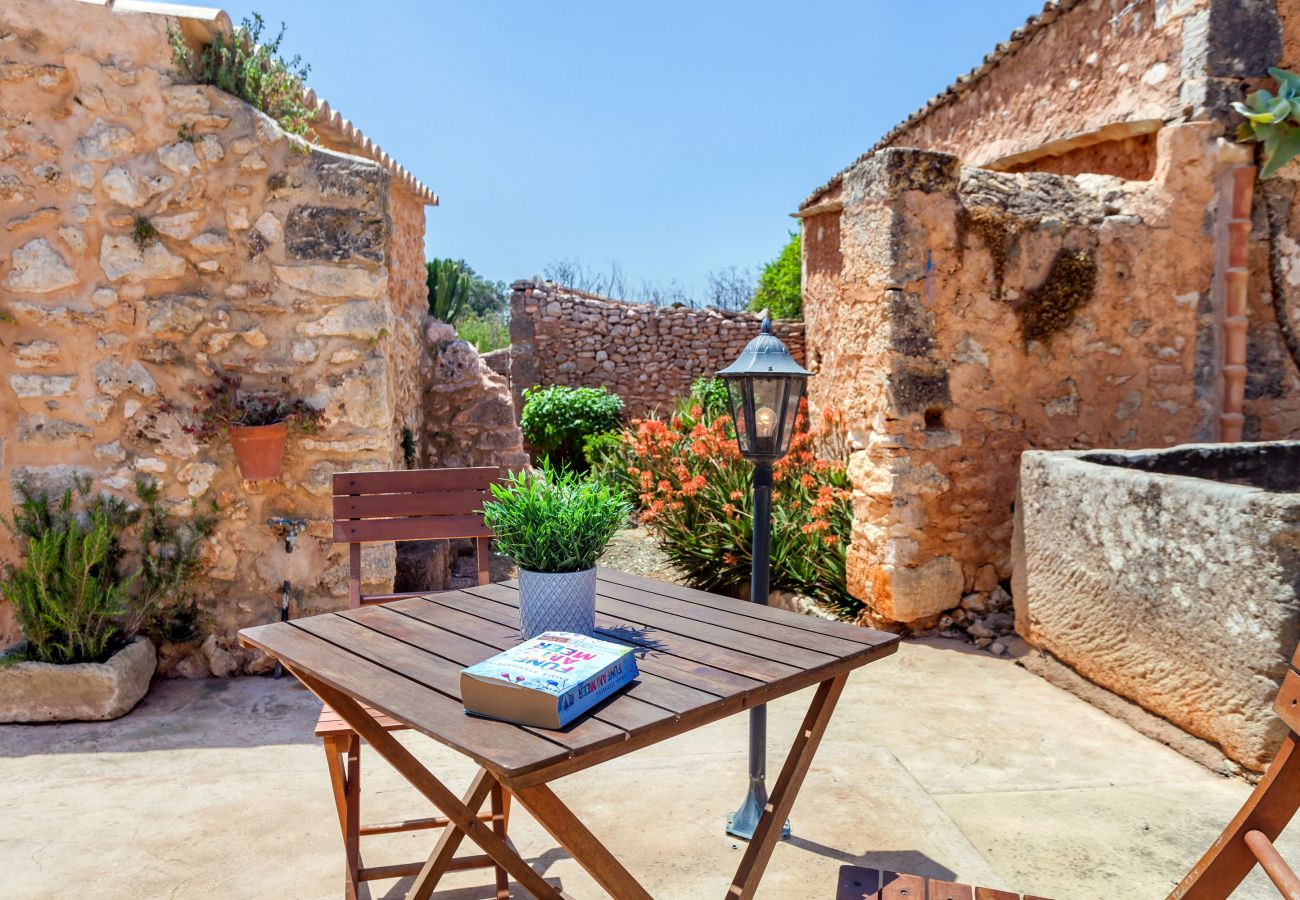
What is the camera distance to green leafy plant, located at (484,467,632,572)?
177 centimetres

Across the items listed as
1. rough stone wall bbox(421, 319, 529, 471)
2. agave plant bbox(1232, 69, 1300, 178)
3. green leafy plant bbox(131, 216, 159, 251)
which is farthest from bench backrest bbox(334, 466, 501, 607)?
agave plant bbox(1232, 69, 1300, 178)

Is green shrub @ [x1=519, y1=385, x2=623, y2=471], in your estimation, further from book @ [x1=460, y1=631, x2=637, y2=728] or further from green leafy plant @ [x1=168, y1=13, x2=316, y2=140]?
book @ [x1=460, y1=631, x2=637, y2=728]

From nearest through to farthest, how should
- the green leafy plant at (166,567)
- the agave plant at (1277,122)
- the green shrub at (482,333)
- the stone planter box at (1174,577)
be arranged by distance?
1. the stone planter box at (1174,577)
2. the green leafy plant at (166,567)
3. the agave plant at (1277,122)
4. the green shrub at (482,333)

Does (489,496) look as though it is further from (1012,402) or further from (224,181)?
(1012,402)

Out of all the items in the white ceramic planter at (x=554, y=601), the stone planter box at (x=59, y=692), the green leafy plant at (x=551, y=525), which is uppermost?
the green leafy plant at (x=551, y=525)

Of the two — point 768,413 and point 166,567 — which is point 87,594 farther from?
point 768,413

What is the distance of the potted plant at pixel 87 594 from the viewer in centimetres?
339

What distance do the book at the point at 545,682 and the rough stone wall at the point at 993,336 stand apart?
308 cm

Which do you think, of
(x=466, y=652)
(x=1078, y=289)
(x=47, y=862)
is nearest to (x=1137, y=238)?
(x=1078, y=289)

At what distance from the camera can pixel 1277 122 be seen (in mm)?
4496

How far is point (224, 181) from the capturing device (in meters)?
3.78

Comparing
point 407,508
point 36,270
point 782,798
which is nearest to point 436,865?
point 782,798

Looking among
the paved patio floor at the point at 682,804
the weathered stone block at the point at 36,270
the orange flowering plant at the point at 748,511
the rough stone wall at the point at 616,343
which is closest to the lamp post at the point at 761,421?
the paved patio floor at the point at 682,804

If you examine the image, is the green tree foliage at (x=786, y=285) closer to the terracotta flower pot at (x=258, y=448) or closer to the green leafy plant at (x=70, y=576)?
the terracotta flower pot at (x=258, y=448)
